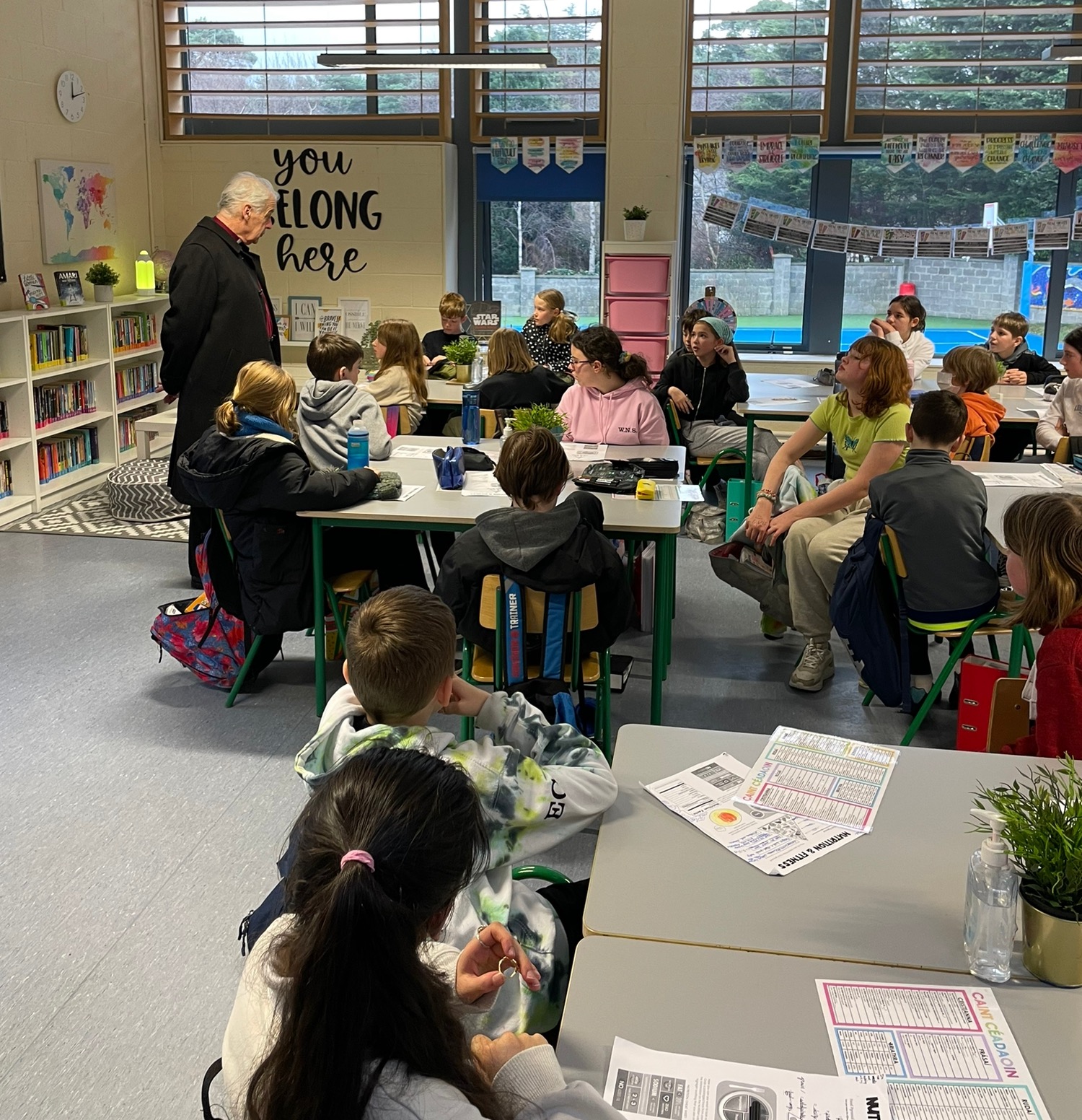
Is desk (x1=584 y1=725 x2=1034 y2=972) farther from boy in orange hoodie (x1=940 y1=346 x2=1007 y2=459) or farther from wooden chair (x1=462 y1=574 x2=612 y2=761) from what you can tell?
boy in orange hoodie (x1=940 y1=346 x2=1007 y2=459)

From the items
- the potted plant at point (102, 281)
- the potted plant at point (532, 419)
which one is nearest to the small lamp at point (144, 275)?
the potted plant at point (102, 281)

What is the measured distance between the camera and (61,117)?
23.6 feet

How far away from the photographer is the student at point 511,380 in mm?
5754

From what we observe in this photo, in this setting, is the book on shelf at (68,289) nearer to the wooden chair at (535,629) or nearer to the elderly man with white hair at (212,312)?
the elderly man with white hair at (212,312)

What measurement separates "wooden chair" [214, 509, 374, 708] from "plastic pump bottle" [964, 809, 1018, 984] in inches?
104

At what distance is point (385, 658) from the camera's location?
198 centimetres

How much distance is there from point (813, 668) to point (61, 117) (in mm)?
5692

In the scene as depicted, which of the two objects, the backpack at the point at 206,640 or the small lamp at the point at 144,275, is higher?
the small lamp at the point at 144,275

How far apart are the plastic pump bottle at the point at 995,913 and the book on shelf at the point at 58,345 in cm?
629

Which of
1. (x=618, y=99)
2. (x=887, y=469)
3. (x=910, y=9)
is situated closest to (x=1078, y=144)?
(x=910, y=9)

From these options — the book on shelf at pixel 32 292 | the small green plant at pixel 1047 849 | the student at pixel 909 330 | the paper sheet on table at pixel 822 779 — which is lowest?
the paper sheet on table at pixel 822 779

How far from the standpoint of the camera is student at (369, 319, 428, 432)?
19.1ft

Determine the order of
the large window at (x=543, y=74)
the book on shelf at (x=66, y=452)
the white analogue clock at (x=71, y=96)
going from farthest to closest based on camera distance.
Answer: the large window at (x=543, y=74), the white analogue clock at (x=71, y=96), the book on shelf at (x=66, y=452)

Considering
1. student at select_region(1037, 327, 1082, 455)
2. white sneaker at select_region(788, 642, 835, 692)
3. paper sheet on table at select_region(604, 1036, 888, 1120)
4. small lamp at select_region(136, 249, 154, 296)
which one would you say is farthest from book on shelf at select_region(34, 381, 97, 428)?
paper sheet on table at select_region(604, 1036, 888, 1120)
